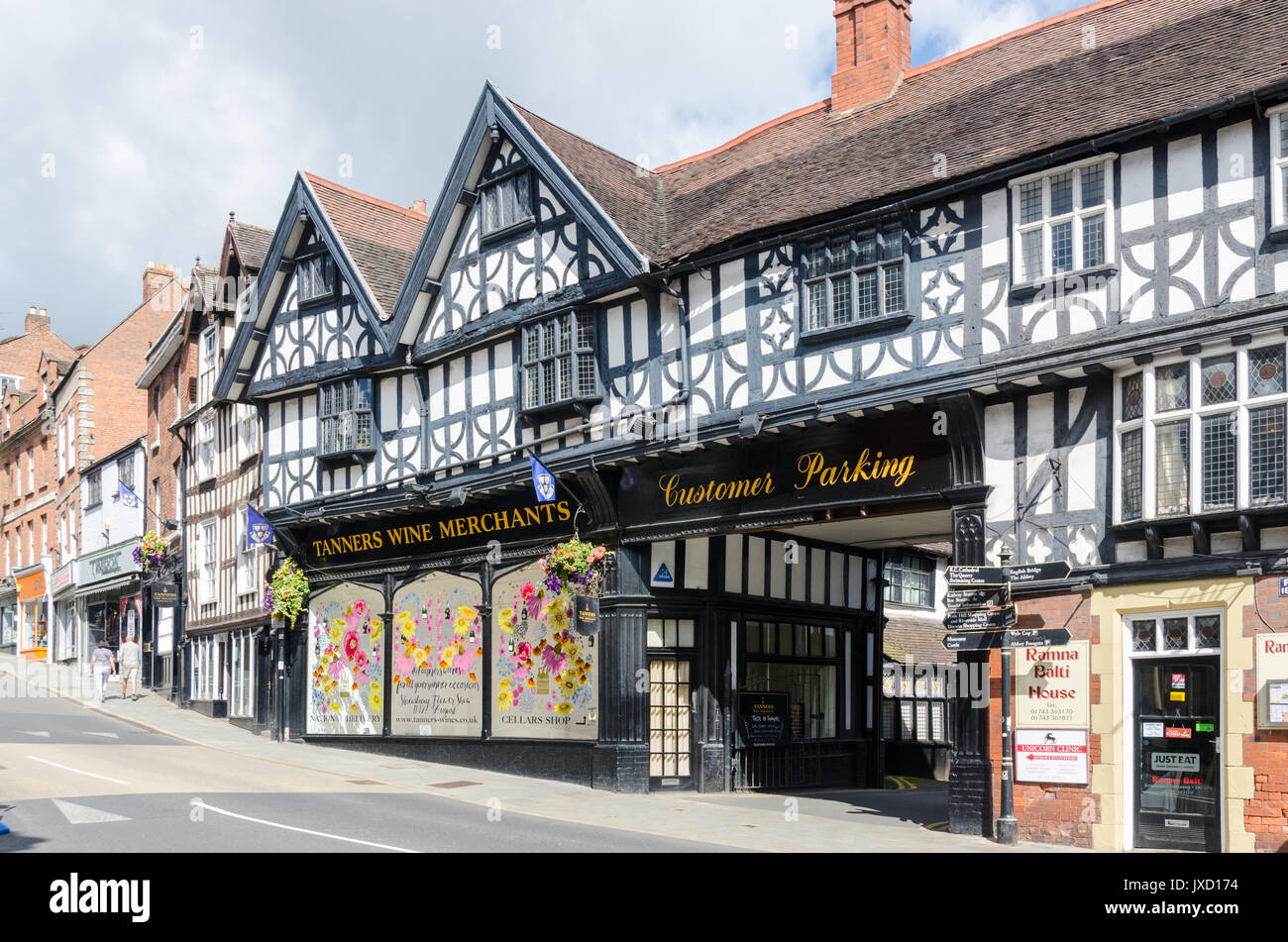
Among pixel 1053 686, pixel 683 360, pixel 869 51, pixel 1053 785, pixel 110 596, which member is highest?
pixel 869 51

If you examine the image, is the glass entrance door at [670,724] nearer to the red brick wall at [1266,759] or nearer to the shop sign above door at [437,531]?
the shop sign above door at [437,531]

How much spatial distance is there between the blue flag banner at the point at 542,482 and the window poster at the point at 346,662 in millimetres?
6425

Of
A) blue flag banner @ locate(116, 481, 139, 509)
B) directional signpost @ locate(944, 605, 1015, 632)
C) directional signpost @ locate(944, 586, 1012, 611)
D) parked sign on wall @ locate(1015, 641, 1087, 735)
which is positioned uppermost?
blue flag banner @ locate(116, 481, 139, 509)

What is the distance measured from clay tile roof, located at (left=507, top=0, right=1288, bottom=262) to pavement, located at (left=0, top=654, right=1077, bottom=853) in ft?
25.8

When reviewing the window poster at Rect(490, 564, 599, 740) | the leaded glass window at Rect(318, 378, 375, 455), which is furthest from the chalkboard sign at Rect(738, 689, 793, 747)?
the leaded glass window at Rect(318, 378, 375, 455)

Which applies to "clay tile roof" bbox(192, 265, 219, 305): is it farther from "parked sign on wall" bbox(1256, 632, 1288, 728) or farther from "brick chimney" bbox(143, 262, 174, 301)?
"parked sign on wall" bbox(1256, 632, 1288, 728)

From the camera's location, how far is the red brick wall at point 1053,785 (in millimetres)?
14195

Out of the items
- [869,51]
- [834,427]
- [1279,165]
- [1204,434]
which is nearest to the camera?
[1279,165]

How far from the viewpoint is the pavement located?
14156 mm

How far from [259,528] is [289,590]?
146cm

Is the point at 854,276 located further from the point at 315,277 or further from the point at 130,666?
the point at 130,666

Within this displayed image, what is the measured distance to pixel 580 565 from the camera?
20.0m

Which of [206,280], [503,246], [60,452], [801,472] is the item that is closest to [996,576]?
[801,472]
